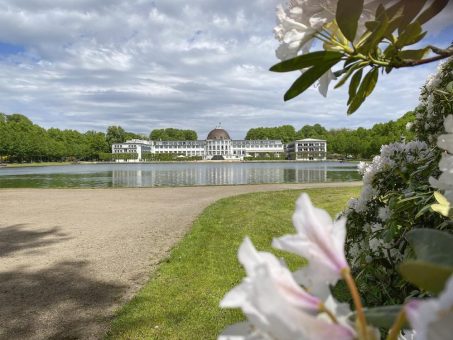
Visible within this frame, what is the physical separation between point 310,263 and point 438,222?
2023 mm

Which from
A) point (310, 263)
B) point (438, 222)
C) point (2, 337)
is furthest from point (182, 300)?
point (310, 263)

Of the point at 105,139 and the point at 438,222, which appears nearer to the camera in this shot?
the point at 438,222

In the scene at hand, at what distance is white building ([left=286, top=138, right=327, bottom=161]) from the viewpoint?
126 m

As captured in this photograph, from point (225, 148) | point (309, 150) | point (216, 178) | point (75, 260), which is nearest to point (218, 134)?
point (225, 148)

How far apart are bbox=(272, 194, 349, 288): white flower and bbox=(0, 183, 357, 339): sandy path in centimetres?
471

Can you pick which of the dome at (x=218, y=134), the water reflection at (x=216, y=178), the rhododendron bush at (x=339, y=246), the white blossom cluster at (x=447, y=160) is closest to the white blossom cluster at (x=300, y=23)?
the rhododendron bush at (x=339, y=246)

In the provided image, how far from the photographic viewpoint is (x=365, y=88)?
2.91 ft

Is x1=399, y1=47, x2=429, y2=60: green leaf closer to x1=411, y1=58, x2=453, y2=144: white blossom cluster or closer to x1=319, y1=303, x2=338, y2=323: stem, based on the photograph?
x1=319, y1=303, x2=338, y2=323: stem

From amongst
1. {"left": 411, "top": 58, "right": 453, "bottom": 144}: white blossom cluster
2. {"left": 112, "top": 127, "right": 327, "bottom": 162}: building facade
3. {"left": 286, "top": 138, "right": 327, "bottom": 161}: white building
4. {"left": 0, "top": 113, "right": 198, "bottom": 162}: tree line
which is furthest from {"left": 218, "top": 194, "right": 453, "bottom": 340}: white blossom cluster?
{"left": 286, "top": 138, "right": 327, "bottom": 161}: white building

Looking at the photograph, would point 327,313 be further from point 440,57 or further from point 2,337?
point 2,337

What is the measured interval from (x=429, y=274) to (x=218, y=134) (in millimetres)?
138767

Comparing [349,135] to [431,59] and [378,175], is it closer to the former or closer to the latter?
[378,175]

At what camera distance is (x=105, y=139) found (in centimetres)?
13362

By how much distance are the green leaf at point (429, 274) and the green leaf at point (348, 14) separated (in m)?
0.47
